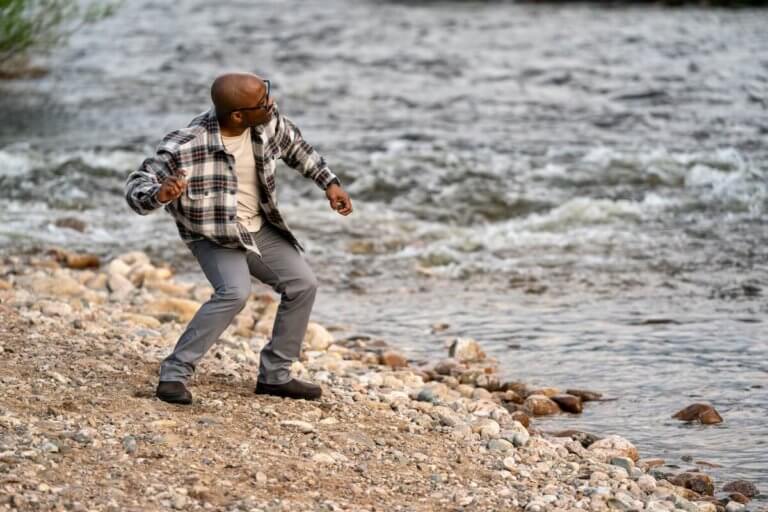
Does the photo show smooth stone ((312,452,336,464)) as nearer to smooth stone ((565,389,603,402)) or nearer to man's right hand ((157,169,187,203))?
man's right hand ((157,169,187,203))

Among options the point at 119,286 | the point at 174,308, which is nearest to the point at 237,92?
the point at 174,308

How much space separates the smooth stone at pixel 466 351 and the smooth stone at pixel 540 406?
101cm

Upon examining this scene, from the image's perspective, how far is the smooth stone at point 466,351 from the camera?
342 inches

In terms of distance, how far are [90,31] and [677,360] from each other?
74.0 feet

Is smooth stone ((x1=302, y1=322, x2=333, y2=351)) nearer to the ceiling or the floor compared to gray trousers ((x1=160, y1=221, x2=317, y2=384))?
nearer to the floor

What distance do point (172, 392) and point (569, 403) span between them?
258cm

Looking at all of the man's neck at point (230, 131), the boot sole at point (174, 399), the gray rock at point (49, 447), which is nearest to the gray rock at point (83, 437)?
the gray rock at point (49, 447)

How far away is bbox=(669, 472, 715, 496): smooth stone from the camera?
6.32 meters

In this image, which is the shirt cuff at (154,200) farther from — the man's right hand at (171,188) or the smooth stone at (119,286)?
the smooth stone at (119,286)

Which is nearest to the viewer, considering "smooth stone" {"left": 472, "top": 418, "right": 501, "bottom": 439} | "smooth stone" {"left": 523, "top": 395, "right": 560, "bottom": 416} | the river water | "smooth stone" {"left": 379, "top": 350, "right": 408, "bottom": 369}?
"smooth stone" {"left": 472, "top": 418, "right": 501, "bottom": 439}

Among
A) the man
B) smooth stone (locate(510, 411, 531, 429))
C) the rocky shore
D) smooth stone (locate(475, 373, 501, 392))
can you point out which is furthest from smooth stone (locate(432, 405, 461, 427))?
smooth stone (locate(475, 373, 501, 392))

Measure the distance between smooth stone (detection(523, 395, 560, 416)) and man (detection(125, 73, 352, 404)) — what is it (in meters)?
1.67

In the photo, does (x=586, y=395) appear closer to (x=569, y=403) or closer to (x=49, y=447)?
(x=569, y=403)

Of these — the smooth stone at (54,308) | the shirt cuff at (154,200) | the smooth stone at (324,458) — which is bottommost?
the smooth stone at (54,308)
